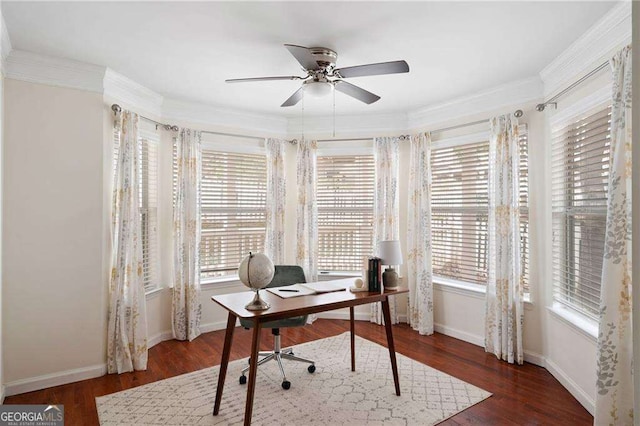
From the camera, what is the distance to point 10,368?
274 cm

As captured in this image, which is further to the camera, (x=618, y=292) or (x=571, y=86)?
(x=571, y=86)

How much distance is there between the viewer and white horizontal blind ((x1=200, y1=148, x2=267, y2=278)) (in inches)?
170

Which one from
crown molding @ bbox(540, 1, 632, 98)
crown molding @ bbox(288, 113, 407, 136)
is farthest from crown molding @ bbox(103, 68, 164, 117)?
crown molding @ bbox(540, 1, 632, 98)

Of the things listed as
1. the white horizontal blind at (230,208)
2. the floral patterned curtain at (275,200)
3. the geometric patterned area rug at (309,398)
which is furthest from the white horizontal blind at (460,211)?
the white horizontal blind at (230,208)

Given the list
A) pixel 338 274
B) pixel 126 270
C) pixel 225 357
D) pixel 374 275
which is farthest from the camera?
pixel 338 274

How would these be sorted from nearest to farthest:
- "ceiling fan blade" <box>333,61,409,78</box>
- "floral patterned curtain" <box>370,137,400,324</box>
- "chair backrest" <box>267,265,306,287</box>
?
"ceiling fan blade" <box>333,61,409,78</box>, "chair backrest" <box>267,265,306,287</box>, "floral patterned curtain" <box>370,137,400,324</box>

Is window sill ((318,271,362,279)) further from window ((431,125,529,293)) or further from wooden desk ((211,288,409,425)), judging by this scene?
wooden desk ((211,288,409,425))

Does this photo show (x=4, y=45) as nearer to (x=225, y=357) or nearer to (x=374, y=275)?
(x=225, y=357)

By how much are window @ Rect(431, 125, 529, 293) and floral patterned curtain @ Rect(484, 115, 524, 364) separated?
0.16 metres

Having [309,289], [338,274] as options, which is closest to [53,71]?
[309,289]

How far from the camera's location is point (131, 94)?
343cm

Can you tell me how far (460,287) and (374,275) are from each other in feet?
5.36

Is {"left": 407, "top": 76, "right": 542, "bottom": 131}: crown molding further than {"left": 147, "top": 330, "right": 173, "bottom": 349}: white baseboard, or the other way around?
{"left": 147, "top": 330, "right": 173, "bottom": 349}: white baseboard

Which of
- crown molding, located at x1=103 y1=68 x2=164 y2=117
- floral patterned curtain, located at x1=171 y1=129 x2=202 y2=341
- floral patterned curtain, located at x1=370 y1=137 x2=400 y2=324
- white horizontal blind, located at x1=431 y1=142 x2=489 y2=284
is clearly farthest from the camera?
floral patterned curtain, located at x1=370 y1=137 x2=400 y2=324
